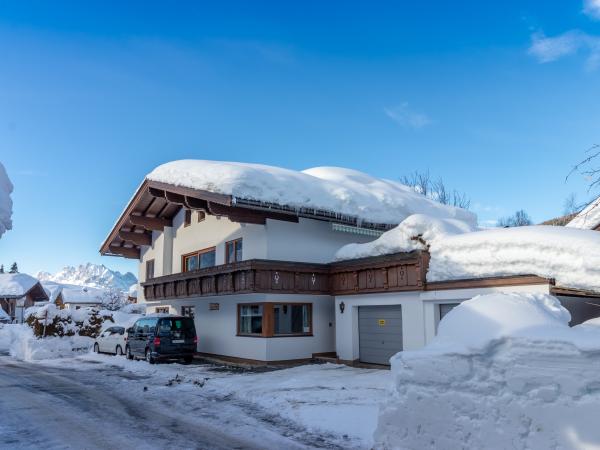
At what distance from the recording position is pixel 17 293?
2630 inches

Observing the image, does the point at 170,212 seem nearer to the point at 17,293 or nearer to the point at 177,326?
the point at 177,326

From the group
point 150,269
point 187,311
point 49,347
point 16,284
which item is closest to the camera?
point 187,311

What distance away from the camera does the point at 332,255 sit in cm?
2105

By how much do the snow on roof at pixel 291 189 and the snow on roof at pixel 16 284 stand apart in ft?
178

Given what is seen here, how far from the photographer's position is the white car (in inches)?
917

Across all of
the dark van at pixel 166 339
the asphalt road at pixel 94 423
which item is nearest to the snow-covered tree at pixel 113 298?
the dark van at pixel 166 339

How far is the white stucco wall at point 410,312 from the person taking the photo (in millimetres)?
14751

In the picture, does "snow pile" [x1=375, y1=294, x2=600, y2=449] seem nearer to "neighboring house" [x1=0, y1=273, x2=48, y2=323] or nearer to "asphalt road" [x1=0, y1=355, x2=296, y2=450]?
"asphalt road" [x1=0, y1=355, x2=296, y2=450]

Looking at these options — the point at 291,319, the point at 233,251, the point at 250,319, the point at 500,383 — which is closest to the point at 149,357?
the point at 250,319

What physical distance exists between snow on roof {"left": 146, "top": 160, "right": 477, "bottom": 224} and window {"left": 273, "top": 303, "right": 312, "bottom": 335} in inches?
149

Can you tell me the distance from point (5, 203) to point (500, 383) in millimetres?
6256

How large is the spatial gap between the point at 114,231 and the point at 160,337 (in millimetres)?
11964

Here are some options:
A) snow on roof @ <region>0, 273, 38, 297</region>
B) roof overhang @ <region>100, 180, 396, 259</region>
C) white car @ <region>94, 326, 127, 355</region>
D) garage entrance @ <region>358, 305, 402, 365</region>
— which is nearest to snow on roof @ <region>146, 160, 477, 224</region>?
roof overhang @ <region>100, 180, 396, 259</region>

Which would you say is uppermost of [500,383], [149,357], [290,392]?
[500,383]
